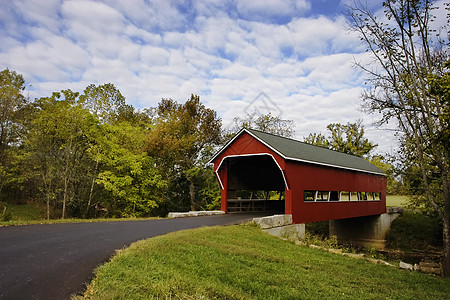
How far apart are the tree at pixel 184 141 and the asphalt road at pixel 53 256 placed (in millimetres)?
15519

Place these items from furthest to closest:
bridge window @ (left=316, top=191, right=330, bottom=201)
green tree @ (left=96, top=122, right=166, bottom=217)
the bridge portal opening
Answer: green tree @ (left=96, top=122, right=166, bottom=217)
bridge window @ (left=316, top=191, right=330, bottom=201)
the bridge portal opening

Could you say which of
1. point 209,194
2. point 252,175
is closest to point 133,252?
point 252,175

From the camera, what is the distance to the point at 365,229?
24250mm

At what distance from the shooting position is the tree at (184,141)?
24837mm

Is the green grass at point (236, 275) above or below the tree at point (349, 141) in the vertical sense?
below

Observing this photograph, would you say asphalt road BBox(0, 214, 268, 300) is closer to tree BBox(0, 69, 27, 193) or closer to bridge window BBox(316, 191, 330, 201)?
bridge window BBox(316, 191, 330, 201)

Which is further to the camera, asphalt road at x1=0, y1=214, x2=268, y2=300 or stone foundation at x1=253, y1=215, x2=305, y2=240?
stone foundation at x1=253, y1=215, x2=305, y2=240

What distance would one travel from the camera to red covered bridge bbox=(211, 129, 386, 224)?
45.8 feet

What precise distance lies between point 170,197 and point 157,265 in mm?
23130

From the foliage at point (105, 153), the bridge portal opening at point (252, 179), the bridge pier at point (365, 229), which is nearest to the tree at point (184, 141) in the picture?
the foliage at point (105, 153)

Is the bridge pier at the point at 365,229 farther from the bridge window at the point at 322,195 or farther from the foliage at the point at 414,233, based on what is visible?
the bridge window at the point at 322,195

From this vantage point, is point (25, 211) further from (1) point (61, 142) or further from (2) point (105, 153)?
(2) point (105, 153)

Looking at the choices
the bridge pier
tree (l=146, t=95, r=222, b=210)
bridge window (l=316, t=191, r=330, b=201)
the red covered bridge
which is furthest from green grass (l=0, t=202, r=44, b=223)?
the bridge pier

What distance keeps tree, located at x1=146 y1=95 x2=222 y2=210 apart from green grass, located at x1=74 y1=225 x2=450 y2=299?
1661cm
